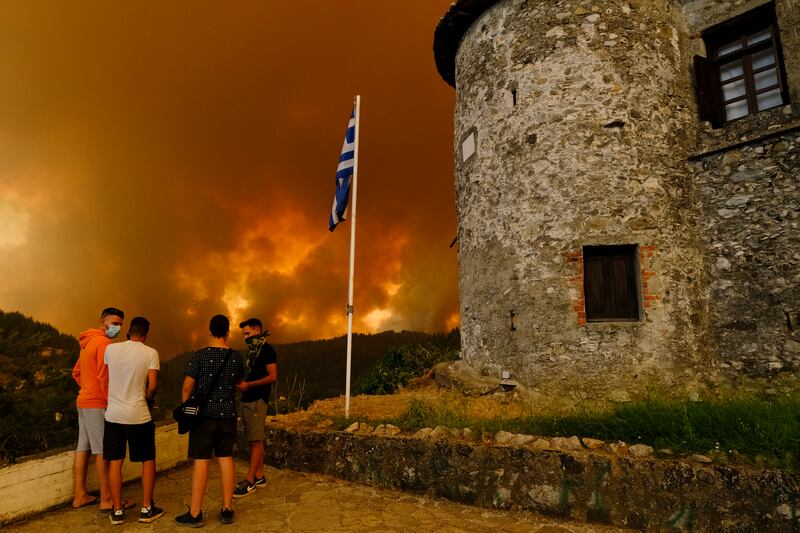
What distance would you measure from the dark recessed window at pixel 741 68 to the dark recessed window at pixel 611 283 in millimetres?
3036

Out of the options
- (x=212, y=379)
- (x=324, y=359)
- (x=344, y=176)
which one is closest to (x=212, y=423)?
(x=212, y=379)

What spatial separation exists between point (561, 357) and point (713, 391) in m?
2.57

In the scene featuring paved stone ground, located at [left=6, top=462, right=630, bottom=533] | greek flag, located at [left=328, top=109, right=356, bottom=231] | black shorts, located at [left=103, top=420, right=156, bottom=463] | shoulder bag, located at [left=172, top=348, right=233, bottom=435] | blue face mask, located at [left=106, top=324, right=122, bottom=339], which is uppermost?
greek flag, located at [left=328, top=109, right=356, bottom=231]

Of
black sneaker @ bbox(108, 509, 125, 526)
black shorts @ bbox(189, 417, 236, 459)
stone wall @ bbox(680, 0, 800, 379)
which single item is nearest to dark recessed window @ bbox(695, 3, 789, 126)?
stone wall @ bbox(680, 0, 800, 379)

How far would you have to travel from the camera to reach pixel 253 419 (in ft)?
18.8

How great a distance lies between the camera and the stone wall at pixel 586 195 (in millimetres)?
7965

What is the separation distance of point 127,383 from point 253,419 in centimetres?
145

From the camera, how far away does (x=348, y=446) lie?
597cm

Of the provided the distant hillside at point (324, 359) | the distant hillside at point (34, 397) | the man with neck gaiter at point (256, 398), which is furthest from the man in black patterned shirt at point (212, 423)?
the distant hillside at point (324, 359)

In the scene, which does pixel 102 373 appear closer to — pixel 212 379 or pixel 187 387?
pixel 187 387

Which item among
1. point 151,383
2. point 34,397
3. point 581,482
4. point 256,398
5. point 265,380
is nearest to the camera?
point 581,482

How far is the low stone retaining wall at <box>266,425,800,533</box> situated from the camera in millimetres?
3895

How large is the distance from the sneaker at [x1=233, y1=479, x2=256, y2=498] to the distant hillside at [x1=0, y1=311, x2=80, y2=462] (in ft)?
17.9

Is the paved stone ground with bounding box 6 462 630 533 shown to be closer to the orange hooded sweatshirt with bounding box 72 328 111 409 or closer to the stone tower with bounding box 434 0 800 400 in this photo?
the orange hooded sweatshirt with bounding box 72 328 111 409
